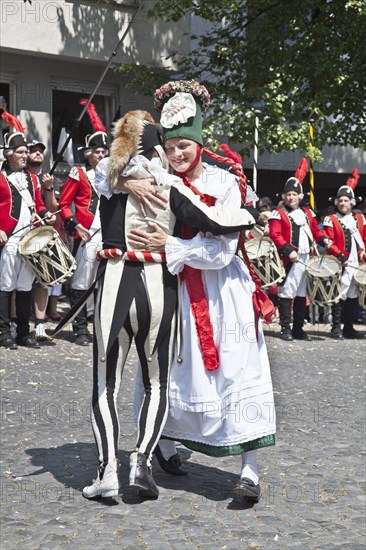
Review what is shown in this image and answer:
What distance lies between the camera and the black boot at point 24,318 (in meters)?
11.4

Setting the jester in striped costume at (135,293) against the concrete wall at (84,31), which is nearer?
the jester in striped costume at (135,293)

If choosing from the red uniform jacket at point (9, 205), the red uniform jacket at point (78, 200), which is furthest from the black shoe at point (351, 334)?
the red uniform jacket at point (9, 205)

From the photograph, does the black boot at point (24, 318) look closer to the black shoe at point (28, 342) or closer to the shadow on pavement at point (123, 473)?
the black shoe at point (28, 342)

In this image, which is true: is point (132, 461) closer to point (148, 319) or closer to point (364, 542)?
point (148, 319)

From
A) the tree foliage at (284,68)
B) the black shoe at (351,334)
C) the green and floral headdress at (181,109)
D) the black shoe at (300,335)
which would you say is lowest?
the black shoe at (351,334)

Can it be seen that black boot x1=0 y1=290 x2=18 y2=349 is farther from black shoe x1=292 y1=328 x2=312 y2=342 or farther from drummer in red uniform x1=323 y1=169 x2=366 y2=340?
drummer in red uniform x1=323 y1=169 x2=366 y2=340

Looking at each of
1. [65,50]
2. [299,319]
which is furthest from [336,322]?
[65,50]

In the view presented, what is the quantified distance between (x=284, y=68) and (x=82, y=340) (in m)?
7.39

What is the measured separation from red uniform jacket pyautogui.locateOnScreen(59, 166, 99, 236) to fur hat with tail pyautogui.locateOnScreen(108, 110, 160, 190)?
19.1ft

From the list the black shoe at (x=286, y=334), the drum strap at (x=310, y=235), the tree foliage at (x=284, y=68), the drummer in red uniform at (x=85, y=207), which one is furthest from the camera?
the tree foliage at (x=284, y=68)

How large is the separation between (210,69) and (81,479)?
1278 cm

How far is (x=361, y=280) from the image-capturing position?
14734 millimetres

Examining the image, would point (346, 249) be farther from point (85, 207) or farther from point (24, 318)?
point (24, 318)

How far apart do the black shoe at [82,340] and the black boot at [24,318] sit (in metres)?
0.58
